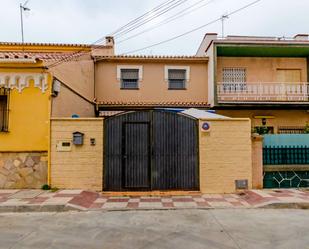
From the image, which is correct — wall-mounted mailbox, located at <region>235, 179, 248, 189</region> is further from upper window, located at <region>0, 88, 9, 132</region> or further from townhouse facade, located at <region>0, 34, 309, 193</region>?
upper window, located at <region>0, 88, 9, 132</region>

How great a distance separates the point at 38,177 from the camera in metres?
10.1

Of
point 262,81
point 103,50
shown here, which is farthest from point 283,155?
point 103,50

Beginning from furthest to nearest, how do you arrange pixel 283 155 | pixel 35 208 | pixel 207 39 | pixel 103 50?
pixel 207 39
pixel 103 50
pixel 283 155
pixel 35 208

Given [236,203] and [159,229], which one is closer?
[159,229]

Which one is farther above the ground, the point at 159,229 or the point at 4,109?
the point at 4,109

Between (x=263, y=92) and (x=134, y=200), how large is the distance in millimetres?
11510

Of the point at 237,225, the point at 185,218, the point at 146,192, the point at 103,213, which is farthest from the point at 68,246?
the point at 146,192

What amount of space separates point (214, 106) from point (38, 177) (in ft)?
32.8

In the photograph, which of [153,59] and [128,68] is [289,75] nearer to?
[153,59]

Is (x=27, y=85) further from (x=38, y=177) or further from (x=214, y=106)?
(x=214, y=106)

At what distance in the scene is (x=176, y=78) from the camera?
17.4m

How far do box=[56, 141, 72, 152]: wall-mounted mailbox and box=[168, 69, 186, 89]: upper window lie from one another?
347 inches

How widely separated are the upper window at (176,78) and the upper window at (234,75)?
2.44 m

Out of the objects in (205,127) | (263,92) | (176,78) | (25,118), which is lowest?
(205,127)
